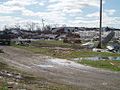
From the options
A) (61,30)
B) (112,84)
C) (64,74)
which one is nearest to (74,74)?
(64,74)

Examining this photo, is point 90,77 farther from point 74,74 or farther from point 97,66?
point 97,66

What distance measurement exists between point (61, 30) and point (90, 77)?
441 ft

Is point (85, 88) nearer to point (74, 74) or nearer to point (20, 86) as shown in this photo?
point (20, 86)

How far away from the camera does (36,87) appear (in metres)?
16.0

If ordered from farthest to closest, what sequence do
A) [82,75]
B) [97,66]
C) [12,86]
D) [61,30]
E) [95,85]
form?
1. [61,30]
2. [97,66]
3. [82,75]
4. [95,85]
5. [12,86]

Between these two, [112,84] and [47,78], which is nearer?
[112,84]

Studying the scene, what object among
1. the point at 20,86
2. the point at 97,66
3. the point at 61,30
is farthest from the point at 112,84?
the point at 61,30

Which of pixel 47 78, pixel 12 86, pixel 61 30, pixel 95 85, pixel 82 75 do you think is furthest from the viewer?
pixel 61 30

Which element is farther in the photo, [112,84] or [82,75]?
[82,75]

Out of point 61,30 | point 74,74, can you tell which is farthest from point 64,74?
point 61,30

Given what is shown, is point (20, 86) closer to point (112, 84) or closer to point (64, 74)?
point (112, 84)

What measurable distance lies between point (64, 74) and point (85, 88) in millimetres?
5835

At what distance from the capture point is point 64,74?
72.6ft

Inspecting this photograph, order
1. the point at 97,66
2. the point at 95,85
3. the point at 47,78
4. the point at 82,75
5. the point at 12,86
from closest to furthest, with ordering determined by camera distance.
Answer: the point at 12,86, the point at 95,85, the point at 47,78, the point at 82,75, the point at 97,66
